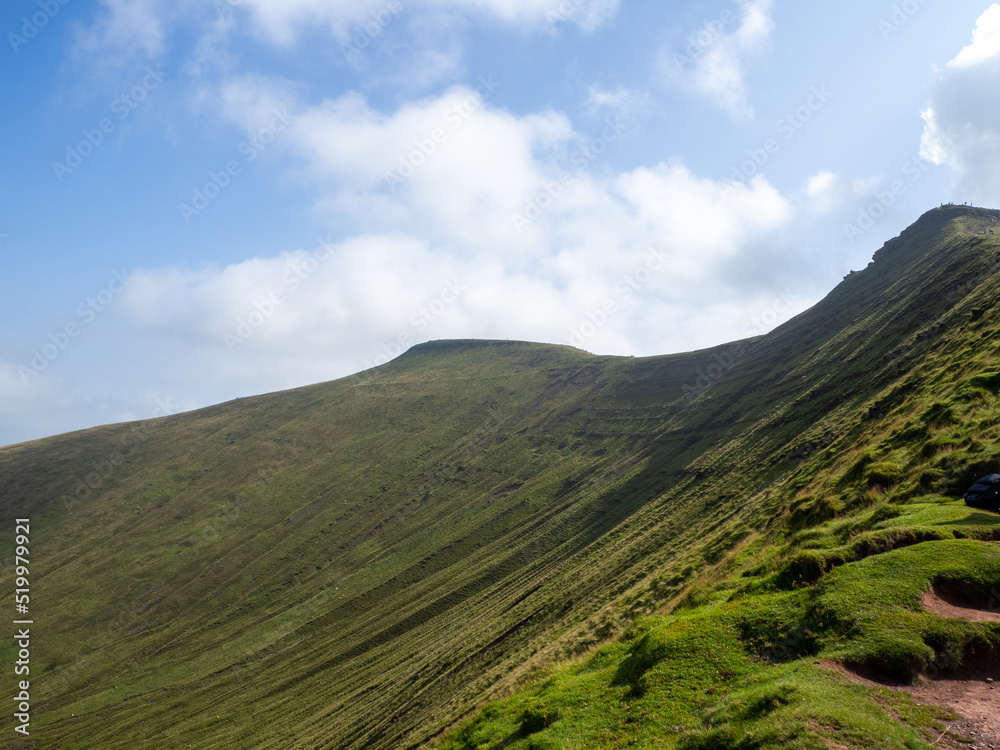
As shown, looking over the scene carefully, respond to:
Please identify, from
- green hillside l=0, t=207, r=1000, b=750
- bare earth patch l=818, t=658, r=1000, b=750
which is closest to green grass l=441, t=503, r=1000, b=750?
green hillside l=0, t=207, r=1000, b=750

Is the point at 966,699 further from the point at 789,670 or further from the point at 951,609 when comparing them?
the point at 789,670

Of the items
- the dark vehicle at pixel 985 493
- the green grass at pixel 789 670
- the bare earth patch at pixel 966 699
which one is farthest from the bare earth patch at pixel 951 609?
the dark vehicle at pixel 985 493

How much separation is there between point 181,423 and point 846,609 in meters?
191

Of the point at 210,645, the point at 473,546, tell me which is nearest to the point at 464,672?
the point at 473,546

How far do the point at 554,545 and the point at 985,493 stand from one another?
61270mm

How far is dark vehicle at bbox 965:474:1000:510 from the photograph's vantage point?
16391 millimetres

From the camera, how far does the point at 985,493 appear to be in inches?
656

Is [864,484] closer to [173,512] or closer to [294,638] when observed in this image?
[294,638]

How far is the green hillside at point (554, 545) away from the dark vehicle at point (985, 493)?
1.74 ft

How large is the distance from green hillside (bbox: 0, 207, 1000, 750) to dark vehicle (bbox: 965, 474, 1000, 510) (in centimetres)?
53

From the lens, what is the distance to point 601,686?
18.4 metres

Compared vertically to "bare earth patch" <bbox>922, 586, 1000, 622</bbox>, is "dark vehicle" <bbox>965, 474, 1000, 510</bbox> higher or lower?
higher

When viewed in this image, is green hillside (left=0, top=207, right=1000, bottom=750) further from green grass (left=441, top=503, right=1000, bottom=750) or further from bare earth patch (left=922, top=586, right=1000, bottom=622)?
bare earth patch (left=922, top=586, right=1000, bottom=622)

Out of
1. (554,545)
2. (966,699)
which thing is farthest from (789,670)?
(554,545)
